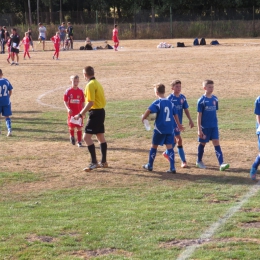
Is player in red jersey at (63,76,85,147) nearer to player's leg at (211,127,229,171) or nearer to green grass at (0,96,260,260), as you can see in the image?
green grass at (0,96,260,260)

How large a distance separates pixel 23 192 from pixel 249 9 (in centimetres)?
5456

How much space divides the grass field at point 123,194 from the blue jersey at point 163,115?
85cm

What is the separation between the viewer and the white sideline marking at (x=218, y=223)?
7.05m

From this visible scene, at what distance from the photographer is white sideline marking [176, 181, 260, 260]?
7.05 meters

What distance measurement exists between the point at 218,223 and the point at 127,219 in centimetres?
127

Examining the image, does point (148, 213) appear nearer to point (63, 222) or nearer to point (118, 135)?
point (63, 222)

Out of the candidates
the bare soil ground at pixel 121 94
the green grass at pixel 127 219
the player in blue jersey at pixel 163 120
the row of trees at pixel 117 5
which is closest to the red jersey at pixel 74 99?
the bare soil ground at pixel 121 94

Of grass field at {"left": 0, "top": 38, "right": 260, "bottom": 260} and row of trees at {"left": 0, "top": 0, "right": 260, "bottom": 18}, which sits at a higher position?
row of trees at {"left": 0, "top": 0, "right": 260, "bottom": 18}

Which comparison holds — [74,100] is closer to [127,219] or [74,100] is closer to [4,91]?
[4,91]

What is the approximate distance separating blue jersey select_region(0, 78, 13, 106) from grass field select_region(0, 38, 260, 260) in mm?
962

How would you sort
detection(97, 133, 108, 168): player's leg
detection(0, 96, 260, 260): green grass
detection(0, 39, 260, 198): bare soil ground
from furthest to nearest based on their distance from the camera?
detection(97, 133, 108, 168): player's leg, detection(0, 39, 260, 198): bare soil ground, detection(0, 96, 260, 260): green grass

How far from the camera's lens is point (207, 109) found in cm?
1131

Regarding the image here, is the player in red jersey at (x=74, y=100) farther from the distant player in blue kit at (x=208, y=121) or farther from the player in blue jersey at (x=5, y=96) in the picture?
the distant player in blue kit at (x=208, y=121)

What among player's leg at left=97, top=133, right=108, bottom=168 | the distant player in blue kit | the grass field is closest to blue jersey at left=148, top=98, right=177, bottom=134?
the distant player in blue kit
